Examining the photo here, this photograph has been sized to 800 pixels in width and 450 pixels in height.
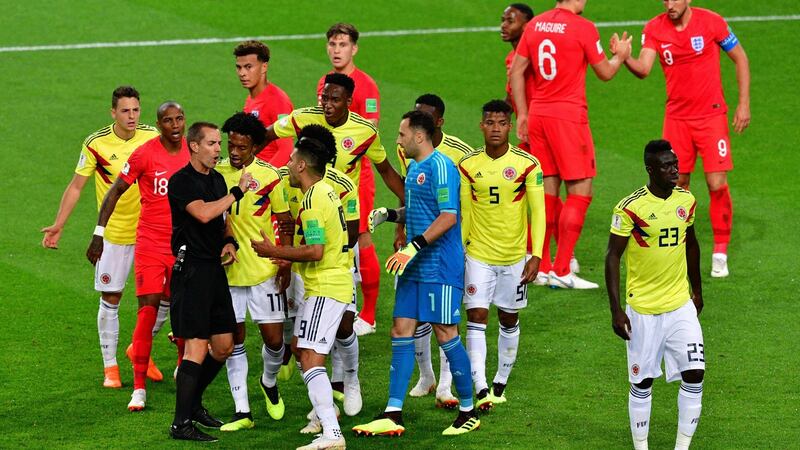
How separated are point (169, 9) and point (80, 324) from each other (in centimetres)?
1259

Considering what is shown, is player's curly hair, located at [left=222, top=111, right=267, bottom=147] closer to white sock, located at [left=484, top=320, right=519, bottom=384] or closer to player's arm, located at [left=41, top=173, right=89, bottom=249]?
player's arm, located at [left=41, top=173, right=89, bottom=249]

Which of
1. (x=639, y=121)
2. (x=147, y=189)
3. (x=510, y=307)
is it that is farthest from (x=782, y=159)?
(x=147, y=189)

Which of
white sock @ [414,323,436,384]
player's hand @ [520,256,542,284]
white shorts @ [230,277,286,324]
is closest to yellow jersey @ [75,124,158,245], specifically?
white shorts @ [230,277,286,324]

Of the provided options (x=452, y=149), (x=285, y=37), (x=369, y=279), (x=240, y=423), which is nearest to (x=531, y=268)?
(x=452, y=149)

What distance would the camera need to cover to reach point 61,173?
18156 mm

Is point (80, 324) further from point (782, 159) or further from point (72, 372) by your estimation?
point (782, 159)

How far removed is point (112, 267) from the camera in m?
11.5

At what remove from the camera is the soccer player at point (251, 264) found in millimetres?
10492

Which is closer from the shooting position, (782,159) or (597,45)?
(597,45)

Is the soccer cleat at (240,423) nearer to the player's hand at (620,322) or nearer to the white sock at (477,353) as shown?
the white sock at (477,353)

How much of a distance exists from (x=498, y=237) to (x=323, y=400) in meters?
2.08

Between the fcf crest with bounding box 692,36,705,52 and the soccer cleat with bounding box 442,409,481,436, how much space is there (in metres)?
5.83

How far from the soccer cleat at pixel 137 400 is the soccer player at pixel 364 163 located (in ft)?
8.44

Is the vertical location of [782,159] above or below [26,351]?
above
